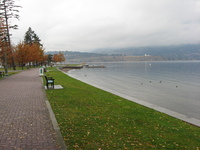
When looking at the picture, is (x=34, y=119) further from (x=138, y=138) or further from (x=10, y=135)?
(x=138, y=138)

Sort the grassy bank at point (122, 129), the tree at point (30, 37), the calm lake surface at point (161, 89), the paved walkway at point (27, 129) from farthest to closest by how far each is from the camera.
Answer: the tree at point (30, 37) → the calm lake surface at point (161, 89) → the grassy bank at point (122, 129) → the paved walkway at point (27, 129)

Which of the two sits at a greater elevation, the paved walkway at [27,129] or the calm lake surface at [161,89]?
the paved walkway at [27,129]

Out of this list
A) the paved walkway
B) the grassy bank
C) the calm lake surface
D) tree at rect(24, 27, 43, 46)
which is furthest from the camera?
tree at rect(24, 27, 43, 46)

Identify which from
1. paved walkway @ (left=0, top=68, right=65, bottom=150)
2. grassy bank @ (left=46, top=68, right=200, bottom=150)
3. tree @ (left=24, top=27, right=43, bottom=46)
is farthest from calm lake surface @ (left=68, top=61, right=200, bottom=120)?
tree @ (left=24, top=27, right=43, bottom=46)

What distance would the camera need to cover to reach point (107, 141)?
5.00 meters

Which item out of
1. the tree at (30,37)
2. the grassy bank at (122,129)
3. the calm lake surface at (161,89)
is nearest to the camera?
the grassy bank at (122,129)

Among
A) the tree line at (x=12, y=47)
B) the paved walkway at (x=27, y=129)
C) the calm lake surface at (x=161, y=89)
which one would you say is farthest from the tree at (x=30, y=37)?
the paved walkway at (x=27, y=129)

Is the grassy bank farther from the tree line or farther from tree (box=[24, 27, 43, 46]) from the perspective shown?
tree (box=[24, 27, 43, 46])

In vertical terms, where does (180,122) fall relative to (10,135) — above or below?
below

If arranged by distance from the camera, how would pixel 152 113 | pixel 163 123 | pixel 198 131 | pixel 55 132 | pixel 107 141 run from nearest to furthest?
pixel 107 141 < pixel 55 132 < pixel 198 131 < pixel 163 123 < pixel 152 113

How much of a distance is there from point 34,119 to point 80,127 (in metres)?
1.84

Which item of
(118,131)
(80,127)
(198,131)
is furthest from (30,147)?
(198,131)

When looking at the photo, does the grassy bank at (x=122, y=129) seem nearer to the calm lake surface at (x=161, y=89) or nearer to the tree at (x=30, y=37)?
the calm lake surface at (x=161, y=89)

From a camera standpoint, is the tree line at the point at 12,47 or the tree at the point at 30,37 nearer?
the tree line at the point at 12,47
